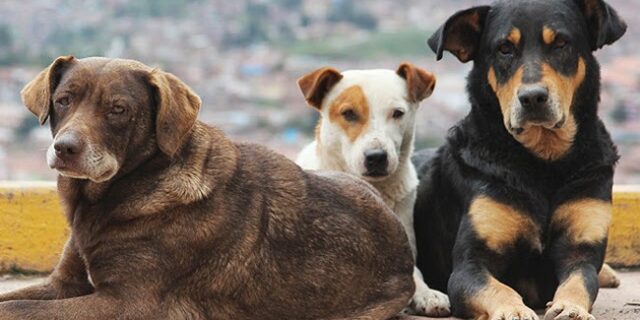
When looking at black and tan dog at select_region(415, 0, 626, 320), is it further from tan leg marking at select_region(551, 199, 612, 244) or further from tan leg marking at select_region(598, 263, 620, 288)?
tan leg marking at select_region(598, 263, 620, 288)

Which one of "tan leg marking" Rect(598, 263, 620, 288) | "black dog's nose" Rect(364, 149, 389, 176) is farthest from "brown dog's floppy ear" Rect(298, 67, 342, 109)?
"tan leg marking" Rect(598, 263, 620, 288)

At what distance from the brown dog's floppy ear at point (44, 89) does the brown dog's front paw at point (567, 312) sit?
99.0 inches

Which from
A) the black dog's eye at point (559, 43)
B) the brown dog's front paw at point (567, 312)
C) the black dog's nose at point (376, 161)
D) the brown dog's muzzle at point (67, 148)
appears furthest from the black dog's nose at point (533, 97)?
the brown dog's muzzle at point (67, 148)

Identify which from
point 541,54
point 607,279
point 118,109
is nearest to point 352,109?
point 541,54

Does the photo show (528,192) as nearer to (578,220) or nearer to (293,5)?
(578,220)

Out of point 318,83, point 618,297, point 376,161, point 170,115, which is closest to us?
point 170,115

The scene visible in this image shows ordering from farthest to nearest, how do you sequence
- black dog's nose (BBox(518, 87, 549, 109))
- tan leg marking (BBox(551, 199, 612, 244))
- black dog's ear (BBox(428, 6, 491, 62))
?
black dog's ear (BBox(428, 6, 491, 62)) < tan leg marking (BBox(551, 199, 612, 244)) < black dog's nose (BBox(518, 87, 549, 109))

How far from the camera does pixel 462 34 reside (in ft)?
20.5

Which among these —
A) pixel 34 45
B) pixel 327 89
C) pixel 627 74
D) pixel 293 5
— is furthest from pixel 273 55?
pixel 327 89

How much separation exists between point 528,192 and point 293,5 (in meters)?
51.6

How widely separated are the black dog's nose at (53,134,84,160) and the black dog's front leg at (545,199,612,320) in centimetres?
257

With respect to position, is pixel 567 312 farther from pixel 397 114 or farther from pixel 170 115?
pixel 397 114

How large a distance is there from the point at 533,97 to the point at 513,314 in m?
1.13

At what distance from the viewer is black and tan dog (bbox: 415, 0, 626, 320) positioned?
5598 millimetres
